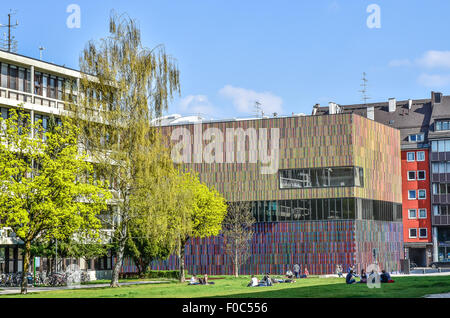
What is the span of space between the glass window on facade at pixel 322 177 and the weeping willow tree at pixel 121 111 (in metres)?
35.2

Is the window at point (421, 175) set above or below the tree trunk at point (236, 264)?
above

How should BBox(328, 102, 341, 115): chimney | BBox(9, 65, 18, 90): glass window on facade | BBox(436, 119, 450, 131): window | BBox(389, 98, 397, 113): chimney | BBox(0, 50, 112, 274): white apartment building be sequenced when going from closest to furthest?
BBox(0, 50, 112, 274): white apartment building → BBox(9, 65, 18, 90): glass window on facade → BBox(436, 119, 450, 131): window → BBox(328, 102, 341, 115): chimney → BBox(389, 98, 397, 113): chimney

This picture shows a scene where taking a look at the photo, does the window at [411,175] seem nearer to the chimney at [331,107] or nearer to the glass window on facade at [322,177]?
the chimney at [331,107]

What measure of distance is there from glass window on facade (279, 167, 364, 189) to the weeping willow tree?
3516 centimetres

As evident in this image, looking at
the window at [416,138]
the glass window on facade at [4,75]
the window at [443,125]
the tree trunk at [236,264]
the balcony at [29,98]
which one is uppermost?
the window at [443,125]

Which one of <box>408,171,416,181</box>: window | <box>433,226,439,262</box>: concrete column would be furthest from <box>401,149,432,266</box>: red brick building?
<box>433,226,439,262</box>: concrete column

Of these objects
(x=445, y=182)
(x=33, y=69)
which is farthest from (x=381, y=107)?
(x=33, y=69)

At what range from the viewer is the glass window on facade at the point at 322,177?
87875mm

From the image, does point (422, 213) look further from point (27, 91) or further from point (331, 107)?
point (27, 91)

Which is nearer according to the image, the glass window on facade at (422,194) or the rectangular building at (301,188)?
the rectangular building at (301,188)

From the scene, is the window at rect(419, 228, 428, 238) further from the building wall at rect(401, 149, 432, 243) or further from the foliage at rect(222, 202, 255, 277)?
the foliage at rect(222, 202, 255, 277)

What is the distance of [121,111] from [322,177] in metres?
37.6

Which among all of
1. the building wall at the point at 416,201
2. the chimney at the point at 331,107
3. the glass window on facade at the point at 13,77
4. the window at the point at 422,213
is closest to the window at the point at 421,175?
the building wall at the point at 416,201

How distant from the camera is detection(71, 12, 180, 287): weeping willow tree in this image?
180 feet
